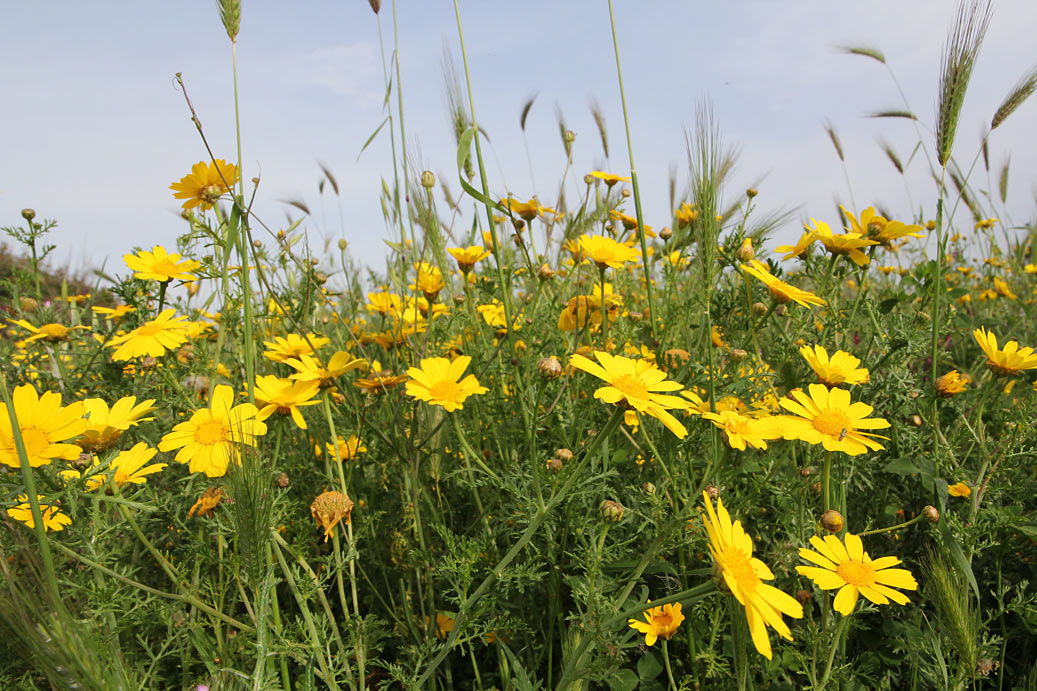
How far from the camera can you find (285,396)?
1.18 meters

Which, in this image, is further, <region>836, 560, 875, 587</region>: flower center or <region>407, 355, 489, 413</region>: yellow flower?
<region>407, 355, 489, 413</region>: yellow flower

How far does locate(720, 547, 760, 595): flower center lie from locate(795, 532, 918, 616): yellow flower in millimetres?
210

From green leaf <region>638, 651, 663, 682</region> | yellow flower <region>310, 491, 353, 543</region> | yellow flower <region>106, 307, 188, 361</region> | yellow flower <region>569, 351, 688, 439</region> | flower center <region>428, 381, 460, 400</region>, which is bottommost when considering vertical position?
green leaf <region>638, 651, 663, 682</region>

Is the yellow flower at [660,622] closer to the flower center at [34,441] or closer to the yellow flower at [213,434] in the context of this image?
the yellow flower at [213,434]

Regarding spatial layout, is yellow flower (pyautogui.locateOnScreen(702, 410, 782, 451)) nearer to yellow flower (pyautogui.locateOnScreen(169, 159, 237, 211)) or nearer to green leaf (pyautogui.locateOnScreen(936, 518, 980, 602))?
green leaf (pyautogui.locateOnScreen(936, 518, 980, 602))

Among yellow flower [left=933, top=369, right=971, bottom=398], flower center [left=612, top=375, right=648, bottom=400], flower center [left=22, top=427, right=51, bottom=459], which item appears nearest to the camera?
flower center [left=22, top=427, right=51, bottom=459]

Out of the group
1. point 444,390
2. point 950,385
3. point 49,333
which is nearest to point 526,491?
point 444,390

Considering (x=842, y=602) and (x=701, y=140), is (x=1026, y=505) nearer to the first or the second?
(x=842, y=602)

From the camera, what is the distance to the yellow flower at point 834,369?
1256 mm

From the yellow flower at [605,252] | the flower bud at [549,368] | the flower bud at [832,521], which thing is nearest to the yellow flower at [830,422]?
the flower bud at [832,521]

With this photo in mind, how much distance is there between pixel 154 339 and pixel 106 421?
0.29m

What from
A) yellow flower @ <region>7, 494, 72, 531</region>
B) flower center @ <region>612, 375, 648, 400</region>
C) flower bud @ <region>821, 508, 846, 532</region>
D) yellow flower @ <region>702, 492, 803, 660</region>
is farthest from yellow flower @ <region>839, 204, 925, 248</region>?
yellow flower @ <region>7, 494, 72, 531</region>

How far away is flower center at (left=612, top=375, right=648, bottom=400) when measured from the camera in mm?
960

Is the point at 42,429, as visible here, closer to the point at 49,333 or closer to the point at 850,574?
the point at 49,333
